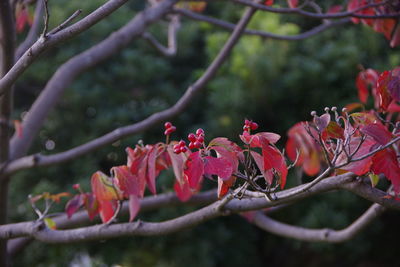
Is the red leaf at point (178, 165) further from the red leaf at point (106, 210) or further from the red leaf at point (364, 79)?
the red leaf at point (364, 79)

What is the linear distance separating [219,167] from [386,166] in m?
0.33

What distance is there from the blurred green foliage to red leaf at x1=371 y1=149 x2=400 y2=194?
4.72 feet

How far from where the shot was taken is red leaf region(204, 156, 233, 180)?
886 millimetres

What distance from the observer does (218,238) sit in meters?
2.46

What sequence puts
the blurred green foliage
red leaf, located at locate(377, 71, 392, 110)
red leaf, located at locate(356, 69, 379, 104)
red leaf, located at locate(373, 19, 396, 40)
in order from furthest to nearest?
the blurred green foliage
red leaf, located at locate(373, 19, 396, 40)
red leaf, located at locate(356, 69, 379, 104)
red leaf, located at locate(377, 71, 392, 110)

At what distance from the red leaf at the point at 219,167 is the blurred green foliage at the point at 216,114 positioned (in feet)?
4.77

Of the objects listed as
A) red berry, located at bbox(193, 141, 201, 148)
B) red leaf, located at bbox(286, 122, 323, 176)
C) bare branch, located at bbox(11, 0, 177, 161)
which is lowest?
red leaf, located at bbox(286, 122, 323, 176)

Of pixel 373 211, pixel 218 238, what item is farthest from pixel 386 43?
pixel 373 211

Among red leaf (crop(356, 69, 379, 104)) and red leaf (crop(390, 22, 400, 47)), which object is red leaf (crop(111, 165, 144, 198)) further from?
red leaf (crop(390, 22, 400, 47))

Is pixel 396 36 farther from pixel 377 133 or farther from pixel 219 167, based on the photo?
pixel 219 167

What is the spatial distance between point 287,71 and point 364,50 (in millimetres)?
454

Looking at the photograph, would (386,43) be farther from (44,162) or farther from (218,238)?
(44,162)

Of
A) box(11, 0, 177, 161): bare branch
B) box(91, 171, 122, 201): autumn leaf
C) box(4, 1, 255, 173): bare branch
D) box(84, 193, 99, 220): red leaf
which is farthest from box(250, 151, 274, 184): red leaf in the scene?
box(11, 0, 177, 161): bare branch

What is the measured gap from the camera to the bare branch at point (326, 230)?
4.44ft
